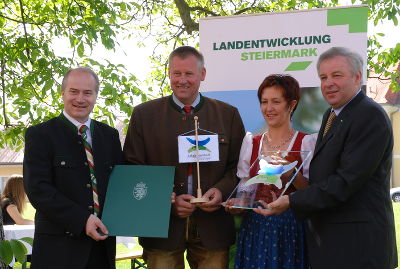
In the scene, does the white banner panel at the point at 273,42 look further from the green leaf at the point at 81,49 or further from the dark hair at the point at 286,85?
the green leaf at the point at 81,49

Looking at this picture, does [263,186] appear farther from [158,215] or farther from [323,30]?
[323,30]

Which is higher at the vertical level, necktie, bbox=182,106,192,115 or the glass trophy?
necktie, bbox=182,106,192,115

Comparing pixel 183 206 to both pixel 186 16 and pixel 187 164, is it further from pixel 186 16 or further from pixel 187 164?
pixel 186 16

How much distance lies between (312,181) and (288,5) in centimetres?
602

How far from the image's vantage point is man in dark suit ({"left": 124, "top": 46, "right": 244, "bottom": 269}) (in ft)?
11.7

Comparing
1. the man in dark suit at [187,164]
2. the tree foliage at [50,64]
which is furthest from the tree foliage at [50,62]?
the man in dark suit at [187,164]

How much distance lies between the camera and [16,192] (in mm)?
7680

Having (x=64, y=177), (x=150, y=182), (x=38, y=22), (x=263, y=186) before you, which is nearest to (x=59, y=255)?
(x=64, y=177)

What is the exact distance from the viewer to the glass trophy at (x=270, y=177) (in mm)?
3121

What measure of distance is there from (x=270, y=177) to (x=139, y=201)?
0.78 meters

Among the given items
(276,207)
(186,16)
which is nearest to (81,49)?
(276,207)

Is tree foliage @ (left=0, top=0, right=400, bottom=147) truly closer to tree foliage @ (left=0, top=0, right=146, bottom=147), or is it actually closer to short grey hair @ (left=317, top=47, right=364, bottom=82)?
tree foliage @ (left=0, top=0, right=146, bottom=147)

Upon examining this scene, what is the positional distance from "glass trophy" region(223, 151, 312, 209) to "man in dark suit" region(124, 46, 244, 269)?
0.21 meters

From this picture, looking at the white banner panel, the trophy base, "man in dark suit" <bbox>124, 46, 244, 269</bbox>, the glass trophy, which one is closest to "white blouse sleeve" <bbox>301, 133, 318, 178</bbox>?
the glass trophy
